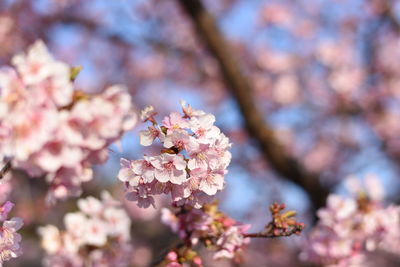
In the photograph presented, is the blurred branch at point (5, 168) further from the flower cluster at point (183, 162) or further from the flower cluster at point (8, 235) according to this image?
the flower cluster at point (183, 162)

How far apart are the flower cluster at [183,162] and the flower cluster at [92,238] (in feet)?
3.19

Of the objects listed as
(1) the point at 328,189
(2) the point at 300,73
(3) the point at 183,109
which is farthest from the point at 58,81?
(2) the point at 300,73

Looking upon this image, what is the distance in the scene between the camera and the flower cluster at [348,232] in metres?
2.68

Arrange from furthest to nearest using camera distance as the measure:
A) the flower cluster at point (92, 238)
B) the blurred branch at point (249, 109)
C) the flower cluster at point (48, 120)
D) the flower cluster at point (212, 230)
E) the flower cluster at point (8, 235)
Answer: the blurred branch at point (249, 109) < the flower cluster at point (92, 238) < the flower cluster at point (212, 230) < the flower cluster at point (8, 235) < the flower cluster at point (48, 120)

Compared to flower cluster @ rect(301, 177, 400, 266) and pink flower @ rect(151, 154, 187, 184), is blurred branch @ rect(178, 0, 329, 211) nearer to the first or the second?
flower cluster @ rect(301, 177, 400, 266)

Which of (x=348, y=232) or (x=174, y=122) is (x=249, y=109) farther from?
(x=174, y=122)

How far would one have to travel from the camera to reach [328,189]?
5.14 m

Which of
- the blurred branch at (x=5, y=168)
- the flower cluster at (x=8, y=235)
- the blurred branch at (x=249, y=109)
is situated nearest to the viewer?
the blurred branch at (x=5, y=168)

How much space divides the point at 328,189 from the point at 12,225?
400 centimetres

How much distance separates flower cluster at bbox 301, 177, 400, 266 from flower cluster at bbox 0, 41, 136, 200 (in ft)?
5.16

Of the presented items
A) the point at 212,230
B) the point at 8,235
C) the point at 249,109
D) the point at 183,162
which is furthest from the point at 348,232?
the point at 249,109

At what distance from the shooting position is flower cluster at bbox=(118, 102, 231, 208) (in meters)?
1.68

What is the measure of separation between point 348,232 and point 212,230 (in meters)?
1.06

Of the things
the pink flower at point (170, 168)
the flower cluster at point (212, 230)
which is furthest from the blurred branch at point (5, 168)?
the flower cluster at point (212, 230)
